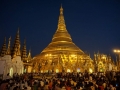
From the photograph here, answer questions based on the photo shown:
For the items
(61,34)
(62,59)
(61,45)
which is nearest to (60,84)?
(62,59)

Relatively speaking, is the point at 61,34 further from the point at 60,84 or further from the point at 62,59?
the point at 60,84

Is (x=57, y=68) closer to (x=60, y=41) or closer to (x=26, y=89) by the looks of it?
(x=60, y=41)

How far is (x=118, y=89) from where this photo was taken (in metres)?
12.8

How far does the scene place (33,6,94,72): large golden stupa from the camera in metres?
38.4

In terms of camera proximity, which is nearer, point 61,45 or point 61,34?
point 61,45

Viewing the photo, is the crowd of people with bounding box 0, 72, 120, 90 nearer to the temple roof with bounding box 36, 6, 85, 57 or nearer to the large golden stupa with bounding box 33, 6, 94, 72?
the large golden stupa with bounding box 33, 6, 94, 72

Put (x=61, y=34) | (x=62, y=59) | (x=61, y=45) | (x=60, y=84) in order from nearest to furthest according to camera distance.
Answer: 1. (x=60, y=84)
2. (x=62, y=59)
3. (x=61, y=45)
4. (x=61, y=34)

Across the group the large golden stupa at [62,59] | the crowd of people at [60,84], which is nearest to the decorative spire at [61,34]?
the large golden stupa at [62,59]

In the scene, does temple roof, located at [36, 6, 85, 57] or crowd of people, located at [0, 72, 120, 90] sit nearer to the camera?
crowd of people, located at [0, 72, 120, 90]

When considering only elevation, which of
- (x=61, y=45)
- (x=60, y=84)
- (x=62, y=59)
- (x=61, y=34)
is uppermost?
(x=61, y=34)

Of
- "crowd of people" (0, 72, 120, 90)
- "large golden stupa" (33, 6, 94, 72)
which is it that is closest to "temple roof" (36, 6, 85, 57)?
"large golden stupa" (33, 6, 94, 72)

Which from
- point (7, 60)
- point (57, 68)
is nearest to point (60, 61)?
point (57, 68)

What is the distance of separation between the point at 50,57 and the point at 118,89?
97.4 feet

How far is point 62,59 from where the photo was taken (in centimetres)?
3994
